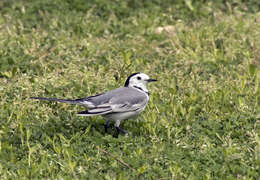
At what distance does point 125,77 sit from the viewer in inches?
375

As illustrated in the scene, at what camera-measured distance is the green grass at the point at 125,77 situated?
674cm

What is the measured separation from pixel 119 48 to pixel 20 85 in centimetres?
266

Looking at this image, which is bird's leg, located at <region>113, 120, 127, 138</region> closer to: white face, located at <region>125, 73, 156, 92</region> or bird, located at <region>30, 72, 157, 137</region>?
bird, located at <region>30, 72, 157, 137</region>

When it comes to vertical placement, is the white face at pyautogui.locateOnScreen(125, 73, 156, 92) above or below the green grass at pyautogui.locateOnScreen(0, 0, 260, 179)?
above

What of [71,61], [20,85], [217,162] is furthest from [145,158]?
[71,61]

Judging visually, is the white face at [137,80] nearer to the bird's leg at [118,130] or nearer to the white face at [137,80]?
the white face at [137,80]

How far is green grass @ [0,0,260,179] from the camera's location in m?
6.74

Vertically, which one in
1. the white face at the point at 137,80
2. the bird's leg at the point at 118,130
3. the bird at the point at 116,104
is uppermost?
the white face at the point at 137,80

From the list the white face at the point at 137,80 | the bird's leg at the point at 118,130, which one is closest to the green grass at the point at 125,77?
the bird's leg at the point at 118,130

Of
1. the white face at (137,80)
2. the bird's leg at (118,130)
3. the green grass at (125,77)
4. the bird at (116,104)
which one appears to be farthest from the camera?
the white face at (137,80)

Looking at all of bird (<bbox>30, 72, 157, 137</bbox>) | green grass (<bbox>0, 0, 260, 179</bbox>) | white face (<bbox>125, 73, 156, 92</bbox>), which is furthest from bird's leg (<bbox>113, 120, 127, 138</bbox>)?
white face (<bbox>125, 73, 156, 92</bbox>)

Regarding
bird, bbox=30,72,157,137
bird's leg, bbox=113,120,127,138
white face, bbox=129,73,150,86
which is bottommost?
bird's leg, bbox=113,120,127,138

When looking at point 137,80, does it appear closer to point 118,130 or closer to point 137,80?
point 137,80

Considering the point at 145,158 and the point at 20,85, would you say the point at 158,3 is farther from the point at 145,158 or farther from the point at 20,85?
the point at 145,158
